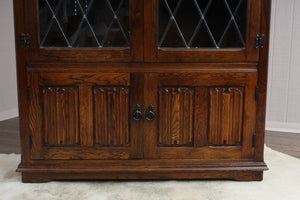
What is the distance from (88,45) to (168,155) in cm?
77

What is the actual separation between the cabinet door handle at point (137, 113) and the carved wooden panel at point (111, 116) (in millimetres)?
41

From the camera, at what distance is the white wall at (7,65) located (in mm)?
3602

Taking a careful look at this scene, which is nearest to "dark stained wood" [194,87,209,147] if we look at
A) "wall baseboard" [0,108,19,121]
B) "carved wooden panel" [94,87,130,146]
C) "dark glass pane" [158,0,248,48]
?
"dark glass pane" [158,0,248,48]

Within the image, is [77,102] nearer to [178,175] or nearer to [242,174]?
[178,175]

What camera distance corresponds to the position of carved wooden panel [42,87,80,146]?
71.7 inches

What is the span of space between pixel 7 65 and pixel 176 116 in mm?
2591

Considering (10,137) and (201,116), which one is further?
(10,137)

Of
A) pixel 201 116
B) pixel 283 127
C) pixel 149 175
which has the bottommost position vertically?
pixel 283 127

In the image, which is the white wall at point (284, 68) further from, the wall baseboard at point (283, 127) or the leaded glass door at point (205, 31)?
the leaded glass door at point (205, 31)

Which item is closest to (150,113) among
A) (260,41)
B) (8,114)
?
(260,41)

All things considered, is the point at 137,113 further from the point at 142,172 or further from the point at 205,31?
the point at 205,31

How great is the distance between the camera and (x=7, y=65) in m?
3.68

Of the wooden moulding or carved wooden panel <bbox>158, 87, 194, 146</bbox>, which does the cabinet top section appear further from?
the wooden moulding

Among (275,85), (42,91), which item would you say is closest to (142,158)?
(42,91)
